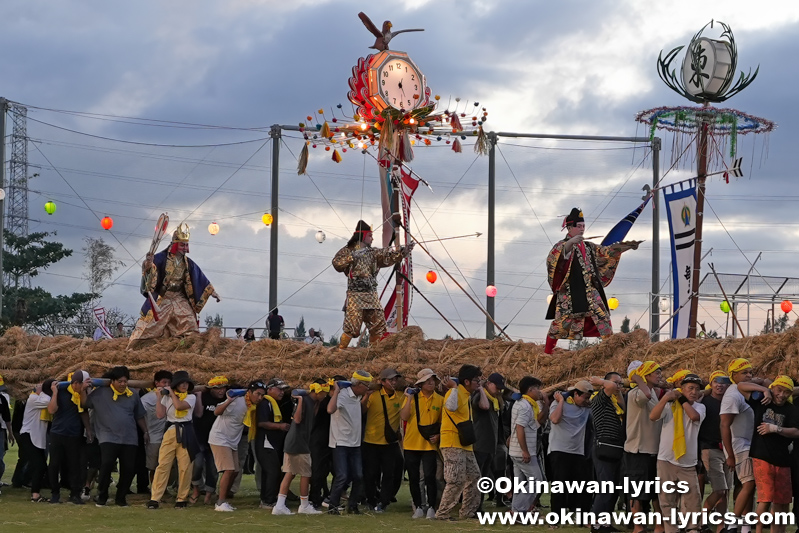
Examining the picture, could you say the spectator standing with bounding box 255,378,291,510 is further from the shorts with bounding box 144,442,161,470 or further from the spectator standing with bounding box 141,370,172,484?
the shorts with bounding box 144,442,161,470

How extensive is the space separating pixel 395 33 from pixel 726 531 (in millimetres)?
8971

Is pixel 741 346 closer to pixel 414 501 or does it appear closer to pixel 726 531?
pixel 726 531

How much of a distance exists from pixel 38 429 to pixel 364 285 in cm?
415

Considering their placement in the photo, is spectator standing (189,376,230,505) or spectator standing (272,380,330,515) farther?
spectator standing (189,376,230,505)

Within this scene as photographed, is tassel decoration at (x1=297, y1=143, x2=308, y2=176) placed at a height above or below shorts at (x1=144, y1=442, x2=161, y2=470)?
above

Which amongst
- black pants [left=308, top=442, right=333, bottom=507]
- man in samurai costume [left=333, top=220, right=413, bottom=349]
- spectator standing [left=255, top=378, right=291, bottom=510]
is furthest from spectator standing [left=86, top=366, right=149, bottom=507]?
man in samurai costume [left=333, top=220, right=413, bottom=349]

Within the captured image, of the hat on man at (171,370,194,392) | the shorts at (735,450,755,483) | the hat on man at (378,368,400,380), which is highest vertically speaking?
the hat on man at (378,368,400,380)

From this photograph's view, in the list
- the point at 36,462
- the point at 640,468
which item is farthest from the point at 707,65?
the point at 36,462

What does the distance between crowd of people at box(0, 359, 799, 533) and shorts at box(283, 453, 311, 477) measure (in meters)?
0.01

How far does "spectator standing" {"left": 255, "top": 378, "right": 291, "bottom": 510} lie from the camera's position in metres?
12.1

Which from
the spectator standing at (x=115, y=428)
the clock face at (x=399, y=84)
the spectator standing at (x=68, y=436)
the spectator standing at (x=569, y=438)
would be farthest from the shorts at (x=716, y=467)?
the clock face at (x=399, y=84)

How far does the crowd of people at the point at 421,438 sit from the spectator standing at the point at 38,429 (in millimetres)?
16

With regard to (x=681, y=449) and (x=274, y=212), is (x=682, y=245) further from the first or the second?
(x=274, y=212)

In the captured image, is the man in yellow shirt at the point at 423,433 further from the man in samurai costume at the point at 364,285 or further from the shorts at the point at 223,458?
the man in samurai costume at the point at 364,285
